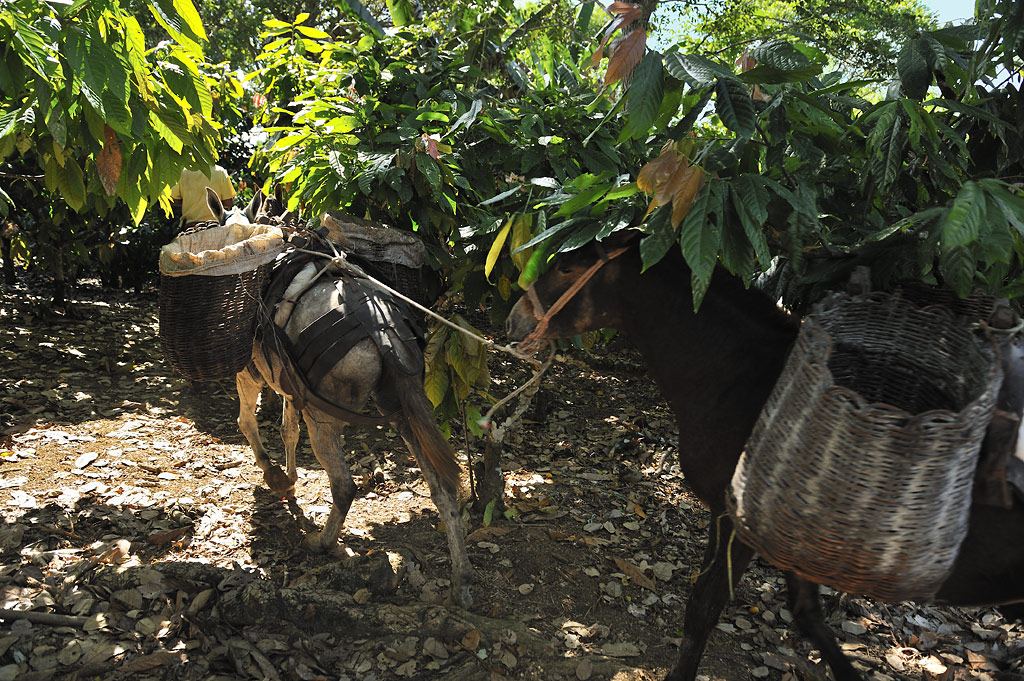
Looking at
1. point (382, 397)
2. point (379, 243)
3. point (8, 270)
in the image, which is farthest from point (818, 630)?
point (8, 270)

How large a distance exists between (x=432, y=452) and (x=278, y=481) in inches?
66.6

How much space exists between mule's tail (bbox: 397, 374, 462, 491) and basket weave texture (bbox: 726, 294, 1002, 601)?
1.79 metres

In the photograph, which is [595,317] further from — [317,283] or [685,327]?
[317,283]

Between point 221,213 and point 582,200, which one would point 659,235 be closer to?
point 582,200

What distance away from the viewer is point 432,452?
3.78 metres

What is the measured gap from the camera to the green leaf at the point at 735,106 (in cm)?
211

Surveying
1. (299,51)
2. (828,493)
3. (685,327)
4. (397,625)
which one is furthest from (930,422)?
(299,51)

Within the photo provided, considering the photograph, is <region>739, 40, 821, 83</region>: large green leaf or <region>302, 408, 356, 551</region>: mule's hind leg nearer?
<region>739, 40, 821, 83</region>: large green leaf

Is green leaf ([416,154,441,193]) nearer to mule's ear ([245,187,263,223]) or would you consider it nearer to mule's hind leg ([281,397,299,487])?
mule's ear ([245,187,263,223])

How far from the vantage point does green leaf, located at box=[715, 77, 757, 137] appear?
6.93 ft

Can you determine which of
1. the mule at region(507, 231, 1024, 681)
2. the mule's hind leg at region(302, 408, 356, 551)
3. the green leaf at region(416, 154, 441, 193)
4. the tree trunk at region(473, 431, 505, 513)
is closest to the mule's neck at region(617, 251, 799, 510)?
the mule at region(507, 231, 1024, 681)

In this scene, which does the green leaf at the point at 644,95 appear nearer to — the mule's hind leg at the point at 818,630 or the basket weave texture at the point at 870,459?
the basket weave texture at the point at 870,459

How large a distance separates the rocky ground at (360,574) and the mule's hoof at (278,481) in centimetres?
13

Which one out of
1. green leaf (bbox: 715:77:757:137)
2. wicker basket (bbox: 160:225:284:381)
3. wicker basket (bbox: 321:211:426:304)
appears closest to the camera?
green leaf (bbox: 715:77:757:137)
